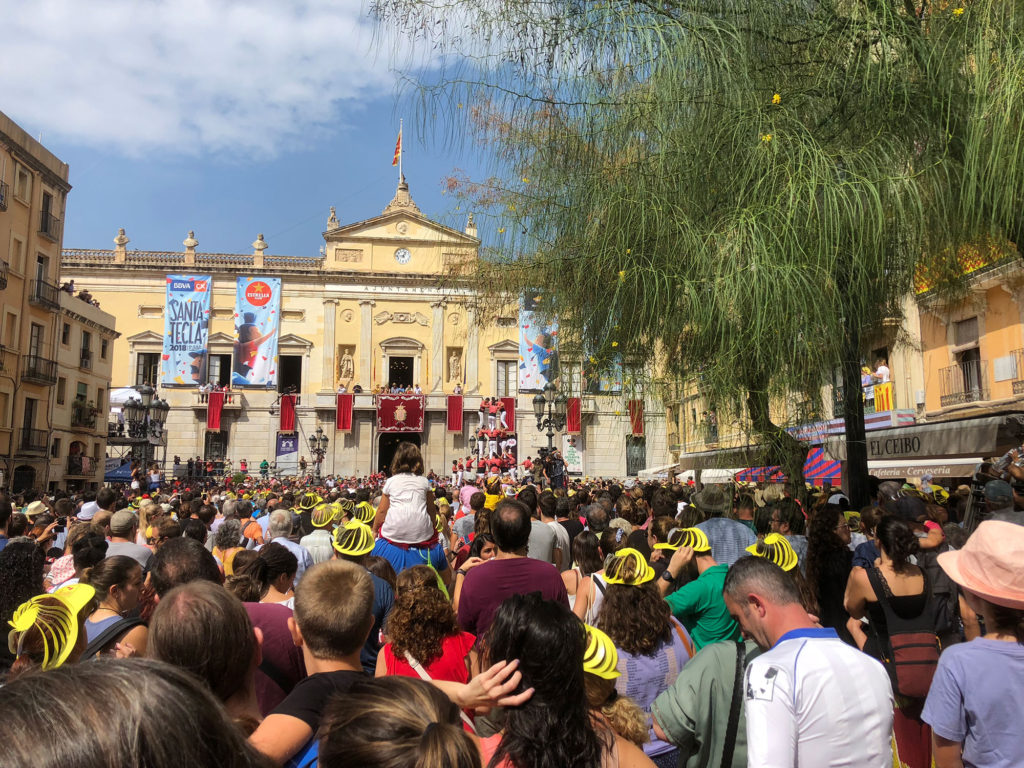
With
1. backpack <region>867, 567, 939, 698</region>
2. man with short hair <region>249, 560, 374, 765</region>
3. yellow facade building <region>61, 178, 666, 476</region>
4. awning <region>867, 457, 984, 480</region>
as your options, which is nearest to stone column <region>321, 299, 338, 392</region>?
yellow facade building <region>61, 178, 666, 476</region>

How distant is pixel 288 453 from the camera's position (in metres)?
40.1

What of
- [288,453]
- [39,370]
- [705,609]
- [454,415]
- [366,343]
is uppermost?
[366,343]

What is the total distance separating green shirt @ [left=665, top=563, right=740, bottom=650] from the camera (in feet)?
13.1

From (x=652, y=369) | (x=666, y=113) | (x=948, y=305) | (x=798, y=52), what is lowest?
(x=652, y=369)

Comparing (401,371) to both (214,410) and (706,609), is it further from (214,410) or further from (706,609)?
(706,609)

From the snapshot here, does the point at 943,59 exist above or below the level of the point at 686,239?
above

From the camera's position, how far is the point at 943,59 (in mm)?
4684

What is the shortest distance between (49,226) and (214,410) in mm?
14357

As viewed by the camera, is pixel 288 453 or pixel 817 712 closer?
pixel 817 712

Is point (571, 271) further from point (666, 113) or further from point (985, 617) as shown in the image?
point (985, 617)

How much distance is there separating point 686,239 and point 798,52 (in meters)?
1.59

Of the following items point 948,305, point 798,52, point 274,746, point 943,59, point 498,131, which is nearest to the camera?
point 274,746

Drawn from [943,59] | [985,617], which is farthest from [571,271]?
[985,617]

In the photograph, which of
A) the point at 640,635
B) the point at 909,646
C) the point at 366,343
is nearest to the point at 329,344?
the point at 366,343
